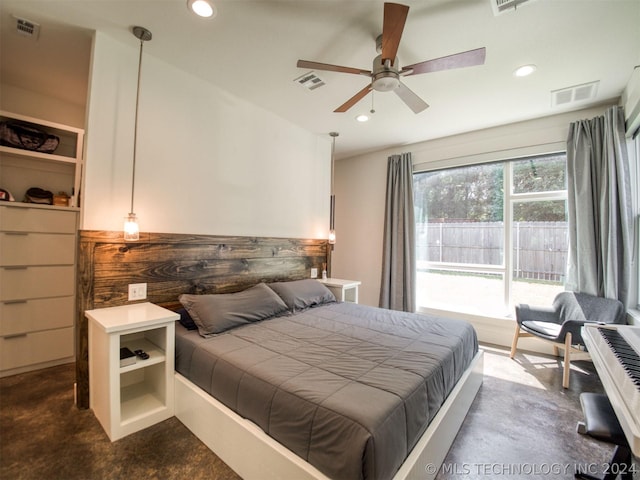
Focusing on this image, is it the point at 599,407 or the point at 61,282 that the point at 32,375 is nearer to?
the point at 61,282

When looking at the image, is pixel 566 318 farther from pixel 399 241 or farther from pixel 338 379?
pixel 338 379

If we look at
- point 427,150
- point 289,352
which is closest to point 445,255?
point 427,150

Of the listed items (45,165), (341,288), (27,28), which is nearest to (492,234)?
(341,288)

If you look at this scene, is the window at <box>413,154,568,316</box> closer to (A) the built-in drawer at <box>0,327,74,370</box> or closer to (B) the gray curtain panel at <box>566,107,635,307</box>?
(B) the gray curtain panel at <box>566,107,635,307</box>

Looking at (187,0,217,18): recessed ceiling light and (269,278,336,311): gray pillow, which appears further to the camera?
(269,278,336,311): gray pillow

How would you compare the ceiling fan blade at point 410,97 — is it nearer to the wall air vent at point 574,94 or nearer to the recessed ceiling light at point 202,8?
the recessed ceiling light at point 202,8

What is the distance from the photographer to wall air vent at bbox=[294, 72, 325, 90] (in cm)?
242

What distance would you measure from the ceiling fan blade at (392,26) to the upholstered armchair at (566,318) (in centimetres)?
276

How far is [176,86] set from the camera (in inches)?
94.1

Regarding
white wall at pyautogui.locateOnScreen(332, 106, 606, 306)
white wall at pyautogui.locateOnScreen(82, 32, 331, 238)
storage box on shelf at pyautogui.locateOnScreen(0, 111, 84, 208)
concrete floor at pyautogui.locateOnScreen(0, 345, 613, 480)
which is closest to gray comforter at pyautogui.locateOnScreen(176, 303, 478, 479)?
concrete floor at pyautogui.locateOnScreen(0, 345, 613, 480)

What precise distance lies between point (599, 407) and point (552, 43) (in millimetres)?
2341

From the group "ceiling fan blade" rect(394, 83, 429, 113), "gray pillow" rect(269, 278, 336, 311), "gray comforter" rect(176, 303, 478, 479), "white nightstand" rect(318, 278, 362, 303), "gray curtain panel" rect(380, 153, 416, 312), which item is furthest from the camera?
"gray curtain panel" rect(380, 153, 416, 312)

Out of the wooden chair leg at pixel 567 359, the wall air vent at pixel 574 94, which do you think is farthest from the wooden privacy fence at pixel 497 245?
the wall air vent at pixel 574 94

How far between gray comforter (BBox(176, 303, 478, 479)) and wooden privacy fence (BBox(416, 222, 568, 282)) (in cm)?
171
